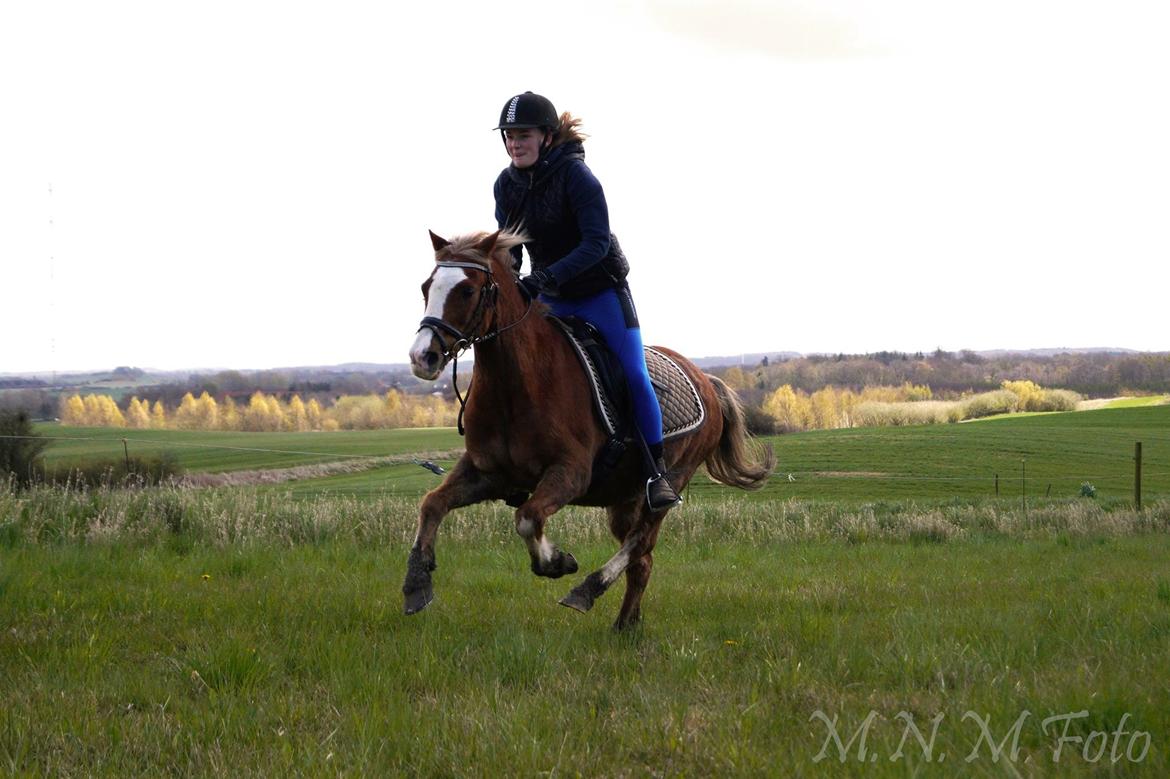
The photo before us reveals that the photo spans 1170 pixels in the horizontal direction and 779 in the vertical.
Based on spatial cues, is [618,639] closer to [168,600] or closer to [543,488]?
[543,488]

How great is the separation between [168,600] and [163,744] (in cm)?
318

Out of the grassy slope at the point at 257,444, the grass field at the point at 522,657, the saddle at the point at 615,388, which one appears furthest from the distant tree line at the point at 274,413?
the saddle at the point at 615,388

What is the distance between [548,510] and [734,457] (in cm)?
320

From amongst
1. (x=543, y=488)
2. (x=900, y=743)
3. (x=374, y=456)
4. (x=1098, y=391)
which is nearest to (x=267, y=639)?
(x=543, y=488)

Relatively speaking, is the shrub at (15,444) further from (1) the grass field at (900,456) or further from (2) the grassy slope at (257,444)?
(2) the grassy slope at (257,444)

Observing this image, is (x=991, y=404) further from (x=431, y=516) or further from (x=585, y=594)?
(x=431, y=516)

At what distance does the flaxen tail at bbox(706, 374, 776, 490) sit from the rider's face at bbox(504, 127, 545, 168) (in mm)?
2915

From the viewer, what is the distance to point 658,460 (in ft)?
22.6

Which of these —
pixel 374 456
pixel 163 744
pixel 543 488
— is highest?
pixel 543 488

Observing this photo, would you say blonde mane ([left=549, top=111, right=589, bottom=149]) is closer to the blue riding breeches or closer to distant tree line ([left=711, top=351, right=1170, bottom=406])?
the blue riding breeches

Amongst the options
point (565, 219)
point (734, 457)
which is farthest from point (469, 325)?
point (734, 457)

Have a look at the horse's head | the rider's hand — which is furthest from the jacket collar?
the rider's hand

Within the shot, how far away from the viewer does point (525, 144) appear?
6395 millimetres

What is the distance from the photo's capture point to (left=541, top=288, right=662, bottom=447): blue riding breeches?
22.1ft
